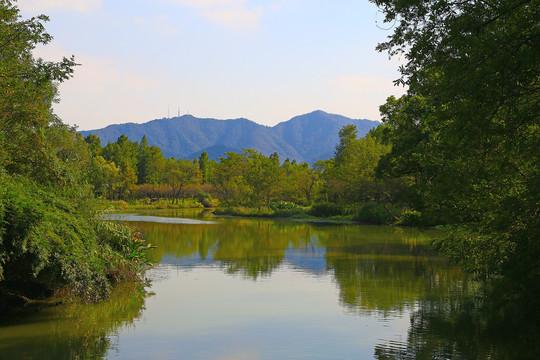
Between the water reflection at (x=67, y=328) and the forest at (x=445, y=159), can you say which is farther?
the water reflection at (x=67, y=328)

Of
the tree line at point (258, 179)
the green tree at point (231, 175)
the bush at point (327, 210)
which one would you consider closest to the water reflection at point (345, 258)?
the tree line at point (258, 179)

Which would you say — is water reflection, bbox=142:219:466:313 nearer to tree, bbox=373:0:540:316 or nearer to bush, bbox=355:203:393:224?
tree, bbox=373:0:540:316

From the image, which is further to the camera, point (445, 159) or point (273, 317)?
point (273, 317)

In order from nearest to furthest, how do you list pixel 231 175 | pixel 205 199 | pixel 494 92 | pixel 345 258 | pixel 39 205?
pixel 494 92
pixel 39 205
pixel 345 258
pixel 231 175
pixel 205 199

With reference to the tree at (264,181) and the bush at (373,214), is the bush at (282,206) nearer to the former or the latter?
the tree at (264,181)

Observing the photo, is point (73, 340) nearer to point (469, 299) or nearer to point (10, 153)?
point (10, 153)

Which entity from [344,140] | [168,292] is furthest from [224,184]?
[168,292]

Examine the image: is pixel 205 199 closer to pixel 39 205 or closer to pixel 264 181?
pixel 264 181

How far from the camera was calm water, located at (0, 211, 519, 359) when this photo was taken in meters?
10.9

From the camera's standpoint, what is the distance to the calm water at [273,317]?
10.9 meters

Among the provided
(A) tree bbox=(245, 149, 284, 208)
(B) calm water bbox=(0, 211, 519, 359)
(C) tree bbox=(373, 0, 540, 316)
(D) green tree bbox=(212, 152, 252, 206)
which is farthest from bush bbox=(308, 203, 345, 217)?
(C) tree bbox=(373, 0, 540, 316)

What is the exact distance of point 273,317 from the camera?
13984mm

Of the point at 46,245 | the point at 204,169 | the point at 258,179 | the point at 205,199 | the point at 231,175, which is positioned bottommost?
the point at 46,245

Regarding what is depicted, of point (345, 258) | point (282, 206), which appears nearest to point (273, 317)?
point (345, 258)
